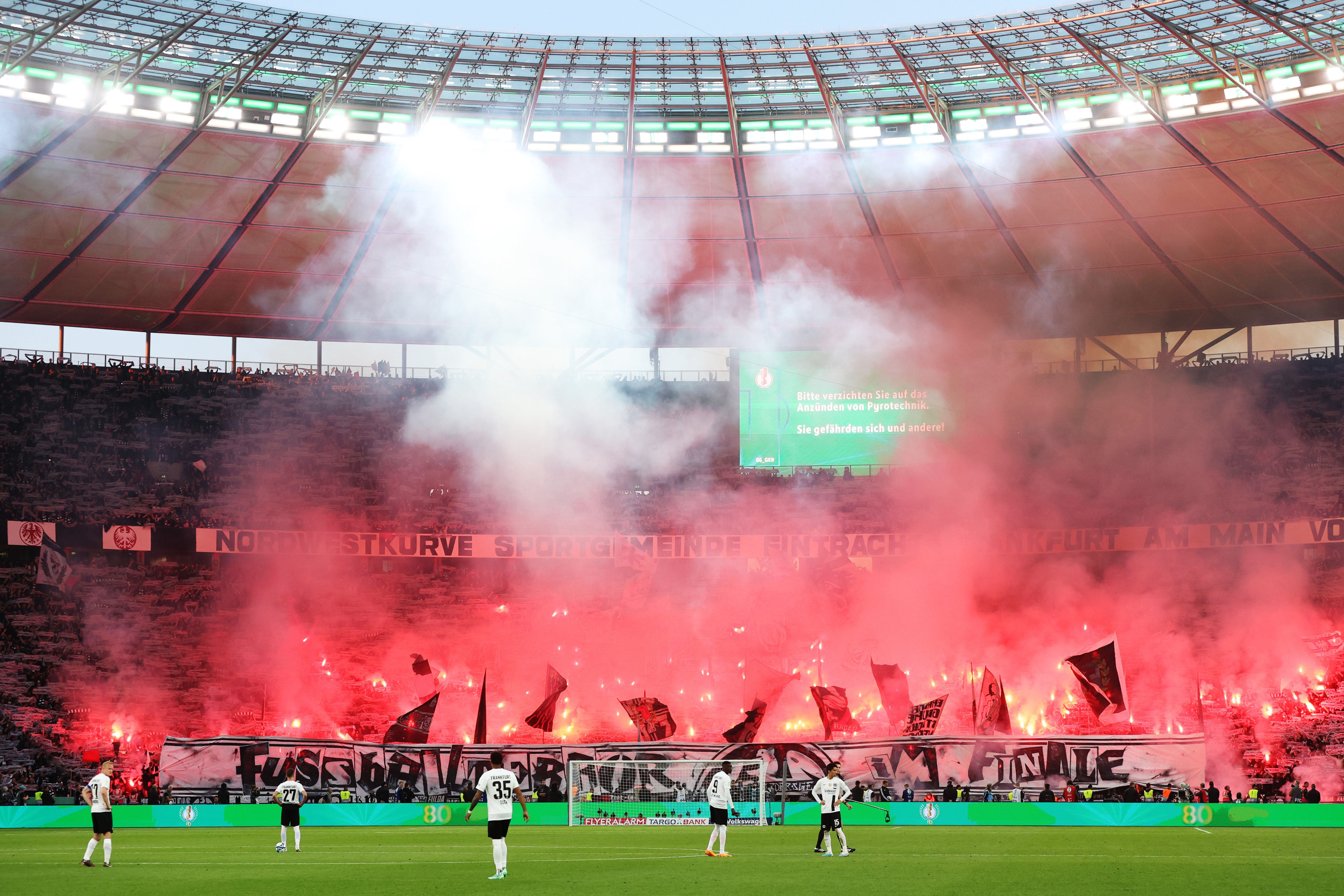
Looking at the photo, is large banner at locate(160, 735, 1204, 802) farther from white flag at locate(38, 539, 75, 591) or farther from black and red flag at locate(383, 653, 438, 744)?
white flag at locate(38, 539, 75, 591)

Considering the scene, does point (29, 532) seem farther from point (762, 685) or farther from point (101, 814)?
point (762, 685)

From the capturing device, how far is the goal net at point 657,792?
837 inches

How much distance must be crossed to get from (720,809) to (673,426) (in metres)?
19.5

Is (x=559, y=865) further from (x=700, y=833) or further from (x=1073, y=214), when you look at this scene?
(x=1073, y=214)

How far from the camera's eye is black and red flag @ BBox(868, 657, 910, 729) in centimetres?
2744

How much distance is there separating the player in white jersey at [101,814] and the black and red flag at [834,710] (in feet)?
57.5

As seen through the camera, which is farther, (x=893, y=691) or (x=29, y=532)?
(x=893, y=691)

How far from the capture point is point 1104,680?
85.6 feet

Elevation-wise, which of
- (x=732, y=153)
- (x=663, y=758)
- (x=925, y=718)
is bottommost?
(x=663, y=758)

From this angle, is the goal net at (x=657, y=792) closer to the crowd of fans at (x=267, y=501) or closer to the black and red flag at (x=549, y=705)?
the black and red flag at (x=549, y=705)

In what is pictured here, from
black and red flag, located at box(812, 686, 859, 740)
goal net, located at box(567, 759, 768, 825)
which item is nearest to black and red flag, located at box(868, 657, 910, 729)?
black and red flag, located at box(812, 686, 859, 740)

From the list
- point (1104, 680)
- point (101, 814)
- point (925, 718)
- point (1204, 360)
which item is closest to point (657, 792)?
point (925, 718)

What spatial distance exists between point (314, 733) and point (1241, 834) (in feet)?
65.4

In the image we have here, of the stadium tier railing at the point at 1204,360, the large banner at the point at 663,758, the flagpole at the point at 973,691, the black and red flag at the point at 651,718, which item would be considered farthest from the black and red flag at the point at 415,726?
the stadium tier railing at the point at 1204,360
